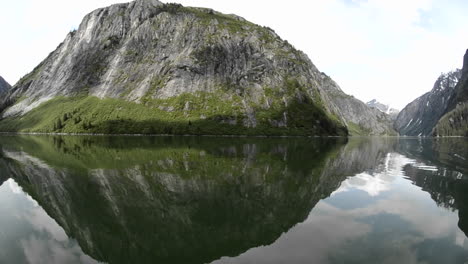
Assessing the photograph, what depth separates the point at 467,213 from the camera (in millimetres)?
27125

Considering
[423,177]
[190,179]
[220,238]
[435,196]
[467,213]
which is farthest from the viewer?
[423,177]

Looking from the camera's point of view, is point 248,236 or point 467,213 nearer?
point 248,236

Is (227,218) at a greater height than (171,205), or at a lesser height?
greater

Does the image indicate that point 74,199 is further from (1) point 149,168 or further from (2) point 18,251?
(1) point 149,168

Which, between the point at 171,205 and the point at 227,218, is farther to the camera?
the point at 171,205

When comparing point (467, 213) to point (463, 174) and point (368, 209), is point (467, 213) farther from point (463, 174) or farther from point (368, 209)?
point (463, 174)

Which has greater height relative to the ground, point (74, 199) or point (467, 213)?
point (467, 213)

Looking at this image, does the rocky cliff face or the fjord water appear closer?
the fjord water

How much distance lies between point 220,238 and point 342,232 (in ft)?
27.7

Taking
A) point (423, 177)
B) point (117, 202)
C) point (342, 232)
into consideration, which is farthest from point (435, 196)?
point (117, 202)

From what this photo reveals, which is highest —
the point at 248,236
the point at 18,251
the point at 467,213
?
the point at 467,213

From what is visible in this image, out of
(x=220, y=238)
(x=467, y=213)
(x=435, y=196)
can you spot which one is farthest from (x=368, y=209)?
(x=220, y=238)

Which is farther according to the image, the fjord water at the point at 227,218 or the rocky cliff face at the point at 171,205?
the rocky cliff face at the point at 171,205

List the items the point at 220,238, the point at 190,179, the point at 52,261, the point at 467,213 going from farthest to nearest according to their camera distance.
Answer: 1. the point at 190,179
2. the point at 467,213
3. the point at 220,238
4. the point at 52,261
